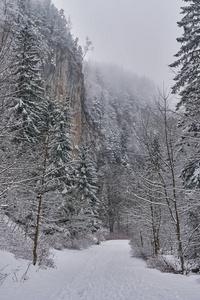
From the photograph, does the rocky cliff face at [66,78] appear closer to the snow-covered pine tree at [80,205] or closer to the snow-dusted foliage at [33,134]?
the snow-dusted foliage at [33,134]

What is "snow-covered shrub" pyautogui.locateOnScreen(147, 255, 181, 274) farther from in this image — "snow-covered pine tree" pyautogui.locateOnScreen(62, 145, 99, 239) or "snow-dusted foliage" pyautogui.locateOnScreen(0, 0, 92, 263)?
"snow-covered pine tree" pyautogui.locateOnScreen(62, 145, 99, 239)

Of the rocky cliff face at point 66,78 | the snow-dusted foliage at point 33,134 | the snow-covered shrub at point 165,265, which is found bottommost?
the snow-covered shrub at point 165,265

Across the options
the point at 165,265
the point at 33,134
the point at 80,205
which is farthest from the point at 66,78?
the point at 165,265

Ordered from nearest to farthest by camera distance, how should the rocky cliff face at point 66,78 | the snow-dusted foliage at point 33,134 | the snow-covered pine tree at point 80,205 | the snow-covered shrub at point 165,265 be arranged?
the snow-dusted foliage at point 33,134 → the snow-covered shrub at point 165,265 → the snow-covered pine tree at point 80,205 → the rocky cliff face at point 66,78

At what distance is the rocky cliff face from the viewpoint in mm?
34844

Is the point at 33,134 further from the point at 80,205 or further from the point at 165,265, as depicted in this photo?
the point at 165,265

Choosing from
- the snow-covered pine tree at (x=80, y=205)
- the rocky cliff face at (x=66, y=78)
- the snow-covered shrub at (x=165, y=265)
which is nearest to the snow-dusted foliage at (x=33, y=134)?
the snow-covered pine tree at (x=80, y=205)

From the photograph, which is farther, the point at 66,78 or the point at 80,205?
the point at 66,78

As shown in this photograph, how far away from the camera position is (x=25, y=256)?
8.22 metres

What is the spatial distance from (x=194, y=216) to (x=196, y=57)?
6998 millimetres

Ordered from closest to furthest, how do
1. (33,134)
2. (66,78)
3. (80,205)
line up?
(33,134), (80,205), (66,78)

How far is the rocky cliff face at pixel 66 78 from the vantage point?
34.8 metres

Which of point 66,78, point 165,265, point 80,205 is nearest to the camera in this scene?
point 165,265

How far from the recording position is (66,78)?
39.4 m
